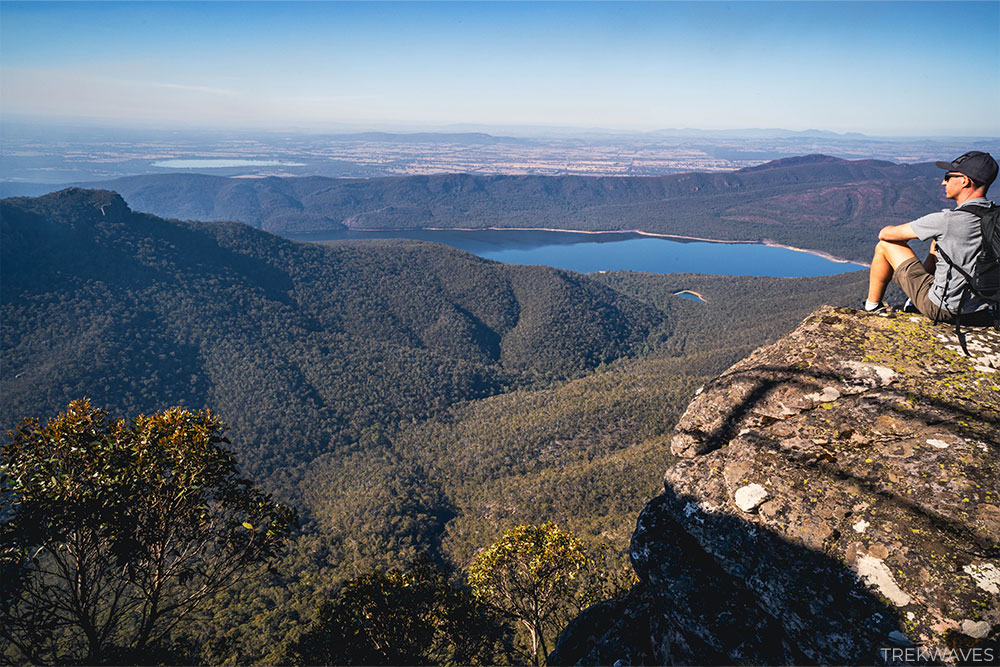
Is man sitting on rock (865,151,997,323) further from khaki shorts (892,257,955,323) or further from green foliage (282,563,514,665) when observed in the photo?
green foliage (282,563,514,665)

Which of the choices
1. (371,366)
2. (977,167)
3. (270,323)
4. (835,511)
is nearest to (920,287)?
(977,167)

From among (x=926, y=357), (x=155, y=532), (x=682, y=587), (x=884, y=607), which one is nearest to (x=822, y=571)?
(x=884, y=607)

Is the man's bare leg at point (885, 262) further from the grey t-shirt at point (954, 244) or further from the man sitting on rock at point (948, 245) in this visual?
the grey t-shirt at point (954, 244)

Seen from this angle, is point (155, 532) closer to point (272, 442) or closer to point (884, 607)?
point (884, 607)

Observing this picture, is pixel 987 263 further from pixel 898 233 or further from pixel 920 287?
pixel 898 233

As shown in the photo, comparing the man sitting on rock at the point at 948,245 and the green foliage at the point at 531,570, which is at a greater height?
the man sitting on rock at the point at 948,245

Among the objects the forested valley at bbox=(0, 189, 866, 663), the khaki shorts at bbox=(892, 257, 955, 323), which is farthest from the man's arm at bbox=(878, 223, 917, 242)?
the forested valley at bbox=(0, 189, 866, 663)

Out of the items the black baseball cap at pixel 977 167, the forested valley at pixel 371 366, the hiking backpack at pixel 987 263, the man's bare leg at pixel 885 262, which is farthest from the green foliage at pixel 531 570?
the black baseball cap at pixel 977 167
